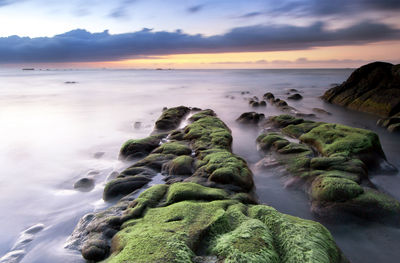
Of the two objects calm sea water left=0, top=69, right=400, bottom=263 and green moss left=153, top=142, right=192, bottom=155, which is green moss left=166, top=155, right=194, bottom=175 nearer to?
green moss left=153, top=142, right=192, bottom=155

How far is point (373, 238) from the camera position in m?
5.29

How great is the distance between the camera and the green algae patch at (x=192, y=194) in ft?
17.9

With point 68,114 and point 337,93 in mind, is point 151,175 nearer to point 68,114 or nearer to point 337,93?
point 68,114

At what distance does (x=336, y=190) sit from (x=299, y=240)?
3024 mm

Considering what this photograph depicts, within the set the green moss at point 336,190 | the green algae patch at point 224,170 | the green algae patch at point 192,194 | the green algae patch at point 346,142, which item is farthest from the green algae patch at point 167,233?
the green algae patch at point 346,142

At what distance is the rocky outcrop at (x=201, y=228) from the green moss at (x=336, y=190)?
168 centimetres

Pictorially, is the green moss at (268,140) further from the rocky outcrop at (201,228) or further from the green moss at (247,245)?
the green moss at (247,245)

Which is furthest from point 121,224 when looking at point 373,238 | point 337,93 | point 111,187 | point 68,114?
point 337,93

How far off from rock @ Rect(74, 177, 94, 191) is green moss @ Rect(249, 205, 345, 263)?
5517mm

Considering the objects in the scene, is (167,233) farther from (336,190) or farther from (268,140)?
(268,140)

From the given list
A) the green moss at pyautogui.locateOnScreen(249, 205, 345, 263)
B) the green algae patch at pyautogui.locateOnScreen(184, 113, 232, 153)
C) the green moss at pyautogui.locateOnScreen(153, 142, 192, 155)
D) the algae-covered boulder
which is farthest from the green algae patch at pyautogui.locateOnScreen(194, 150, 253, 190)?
the green moss at pyautogui.locateOnScreen(249, 205, 345, 263)

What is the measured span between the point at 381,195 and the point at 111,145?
1090 centimetres

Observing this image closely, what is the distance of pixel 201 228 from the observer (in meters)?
4.03

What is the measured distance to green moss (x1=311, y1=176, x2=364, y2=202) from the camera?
601 centimetres
